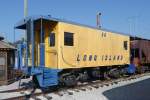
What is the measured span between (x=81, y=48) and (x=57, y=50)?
6.12 feet

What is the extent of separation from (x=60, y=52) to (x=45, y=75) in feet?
4.17

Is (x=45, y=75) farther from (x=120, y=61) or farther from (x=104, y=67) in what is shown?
(x=120, y=61)

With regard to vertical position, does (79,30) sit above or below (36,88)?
above

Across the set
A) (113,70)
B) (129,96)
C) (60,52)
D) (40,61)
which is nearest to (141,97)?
(129,96)

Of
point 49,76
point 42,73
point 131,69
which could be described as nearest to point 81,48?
point 49,76

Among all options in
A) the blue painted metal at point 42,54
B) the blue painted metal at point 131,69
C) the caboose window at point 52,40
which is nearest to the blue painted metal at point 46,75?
the blue painted metal at point 42,54

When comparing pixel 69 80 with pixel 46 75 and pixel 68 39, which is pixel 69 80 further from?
pixel 68 39

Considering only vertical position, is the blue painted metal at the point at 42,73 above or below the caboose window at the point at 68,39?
below

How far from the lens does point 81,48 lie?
47.7ft

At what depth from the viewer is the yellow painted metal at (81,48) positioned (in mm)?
13133

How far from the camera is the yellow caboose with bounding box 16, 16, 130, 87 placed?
13000mm

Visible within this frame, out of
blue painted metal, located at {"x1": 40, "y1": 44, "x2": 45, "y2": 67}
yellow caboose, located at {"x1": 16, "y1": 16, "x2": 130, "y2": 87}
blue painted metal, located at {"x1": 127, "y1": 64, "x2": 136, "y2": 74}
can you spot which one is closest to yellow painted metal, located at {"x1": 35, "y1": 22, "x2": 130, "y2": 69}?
yellow caboose, located at {"x1": 16, "y1": 16, "x2": 130, "y2": 87}

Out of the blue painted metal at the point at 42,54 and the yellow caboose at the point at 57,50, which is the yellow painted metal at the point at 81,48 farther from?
the blue painted metal at the point at 42,54

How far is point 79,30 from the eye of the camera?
1441 cm
